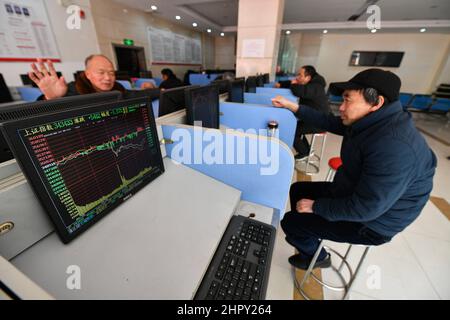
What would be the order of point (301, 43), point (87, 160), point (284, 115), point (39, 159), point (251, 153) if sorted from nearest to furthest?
point (39, 159) < point (87, 160) < point (251, 153) < point (284, 115) < point (301, 43)

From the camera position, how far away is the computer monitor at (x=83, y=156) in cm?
47

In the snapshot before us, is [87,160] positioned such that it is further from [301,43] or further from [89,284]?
[301,43]

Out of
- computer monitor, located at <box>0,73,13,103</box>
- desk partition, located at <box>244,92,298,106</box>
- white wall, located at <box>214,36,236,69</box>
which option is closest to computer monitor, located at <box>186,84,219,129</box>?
desk partition, located at <box>244,92,298,106</box>

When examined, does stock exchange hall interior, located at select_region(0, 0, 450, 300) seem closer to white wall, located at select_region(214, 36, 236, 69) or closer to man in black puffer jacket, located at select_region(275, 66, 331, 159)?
man in black puffer jacket, located at select_region(275, 66, 331, 159)

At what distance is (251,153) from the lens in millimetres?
856

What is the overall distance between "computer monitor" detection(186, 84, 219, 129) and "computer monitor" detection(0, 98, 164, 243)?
0.40 metres

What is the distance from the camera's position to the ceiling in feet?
14.5

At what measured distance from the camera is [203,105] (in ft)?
4.30

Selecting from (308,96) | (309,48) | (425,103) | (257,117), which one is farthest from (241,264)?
(309,48)

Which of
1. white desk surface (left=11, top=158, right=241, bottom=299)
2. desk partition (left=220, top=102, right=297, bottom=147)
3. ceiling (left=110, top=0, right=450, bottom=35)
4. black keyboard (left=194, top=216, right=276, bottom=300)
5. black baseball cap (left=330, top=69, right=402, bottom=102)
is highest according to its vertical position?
ceiling (left=110, top=0, right=450, bottom=35)

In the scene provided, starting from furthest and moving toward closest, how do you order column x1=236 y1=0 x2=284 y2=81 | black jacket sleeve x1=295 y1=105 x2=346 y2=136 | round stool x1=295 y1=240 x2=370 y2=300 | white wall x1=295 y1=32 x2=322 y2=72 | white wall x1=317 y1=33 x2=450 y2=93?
white wall x1=295 y1=32 x2=322 y2=72 → white wall x1=317 y1=33 x2=450 y2=93 → column x1=236 y1=0 x2=284 y2=81 → black jacket sleeve x1=295 y1=105 x2=346 y2=136 → round stool x1=295 y1=240 x2=370 y2=300

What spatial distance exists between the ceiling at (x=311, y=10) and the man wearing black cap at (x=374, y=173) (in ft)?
16.4
